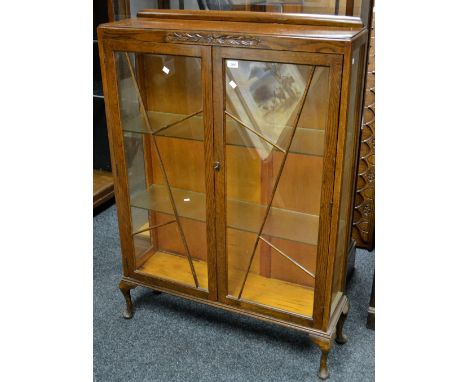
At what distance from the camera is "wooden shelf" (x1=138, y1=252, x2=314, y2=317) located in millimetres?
1525

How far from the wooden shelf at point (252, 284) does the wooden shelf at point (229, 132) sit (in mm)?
448

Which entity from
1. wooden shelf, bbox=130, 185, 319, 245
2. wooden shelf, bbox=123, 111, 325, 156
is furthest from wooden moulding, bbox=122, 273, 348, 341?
wooden shelf, bbox=123, 111, 325, 156

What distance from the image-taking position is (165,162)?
63.0 inches

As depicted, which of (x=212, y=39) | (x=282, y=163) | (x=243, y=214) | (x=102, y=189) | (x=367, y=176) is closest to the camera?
(x=212, y=39)

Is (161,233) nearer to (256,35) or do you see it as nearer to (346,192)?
(346,192)

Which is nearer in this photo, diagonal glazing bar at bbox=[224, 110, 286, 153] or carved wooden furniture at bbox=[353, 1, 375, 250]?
diagonal glazing bar at bbox=[224, 110, 286, 153]

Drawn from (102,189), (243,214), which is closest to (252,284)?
(243,214)

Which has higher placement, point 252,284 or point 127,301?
point 252,284

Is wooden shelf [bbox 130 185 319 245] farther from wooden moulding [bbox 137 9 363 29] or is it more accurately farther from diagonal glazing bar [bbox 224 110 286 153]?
wooden moulding [bbox 137 9 363 29]

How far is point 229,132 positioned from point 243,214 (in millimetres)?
276

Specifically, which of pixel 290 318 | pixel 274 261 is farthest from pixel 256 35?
pixel 290 318

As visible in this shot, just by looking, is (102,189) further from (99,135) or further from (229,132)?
(229,132)

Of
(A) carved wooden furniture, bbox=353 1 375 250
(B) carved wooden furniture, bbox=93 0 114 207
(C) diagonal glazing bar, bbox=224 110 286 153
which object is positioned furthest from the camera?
(B) carved wooden furniture, bbox=93 0 114 207

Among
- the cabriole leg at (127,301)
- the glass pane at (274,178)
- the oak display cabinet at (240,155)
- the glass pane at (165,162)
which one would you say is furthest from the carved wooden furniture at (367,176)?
the cabriole leg at (127,301)
